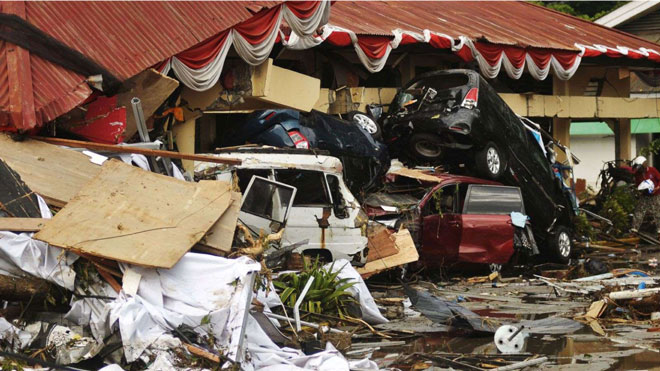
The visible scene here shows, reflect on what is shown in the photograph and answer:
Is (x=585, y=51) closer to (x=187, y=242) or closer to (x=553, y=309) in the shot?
(x=553, y=309)

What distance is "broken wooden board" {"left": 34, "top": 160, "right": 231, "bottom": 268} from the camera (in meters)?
8.59

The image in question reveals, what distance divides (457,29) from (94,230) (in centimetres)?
1572

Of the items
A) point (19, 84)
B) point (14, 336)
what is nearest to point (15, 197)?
point (14, 336)

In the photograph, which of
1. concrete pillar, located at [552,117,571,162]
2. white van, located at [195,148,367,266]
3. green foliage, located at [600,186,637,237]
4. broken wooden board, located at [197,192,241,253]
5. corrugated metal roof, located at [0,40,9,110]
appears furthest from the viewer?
concrete pillar, located at [552,117,571,162]

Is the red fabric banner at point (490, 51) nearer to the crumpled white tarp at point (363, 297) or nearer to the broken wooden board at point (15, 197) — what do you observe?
the crumpled white tarp at point (363, 297)

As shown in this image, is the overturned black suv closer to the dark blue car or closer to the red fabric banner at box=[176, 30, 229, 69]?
the dark blue car

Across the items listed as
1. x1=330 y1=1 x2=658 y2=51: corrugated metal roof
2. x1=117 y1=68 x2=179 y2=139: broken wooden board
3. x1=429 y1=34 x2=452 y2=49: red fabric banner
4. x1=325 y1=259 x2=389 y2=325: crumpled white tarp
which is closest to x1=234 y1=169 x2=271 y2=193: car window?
x1=117 y1=68 x2=179 y2=139: broken wooden board

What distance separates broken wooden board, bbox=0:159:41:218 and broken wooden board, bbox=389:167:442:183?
25.6ft

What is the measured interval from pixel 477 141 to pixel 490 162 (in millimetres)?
457

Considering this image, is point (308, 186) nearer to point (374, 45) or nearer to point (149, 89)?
point (149, 89)

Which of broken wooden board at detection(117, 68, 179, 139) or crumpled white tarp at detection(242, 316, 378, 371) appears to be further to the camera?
broken wooden board at detection(117, 68, 179, 139)

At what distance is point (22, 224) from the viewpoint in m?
8.91

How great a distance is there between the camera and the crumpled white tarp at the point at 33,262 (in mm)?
8617

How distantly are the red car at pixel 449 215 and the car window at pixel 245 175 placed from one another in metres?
2.43
